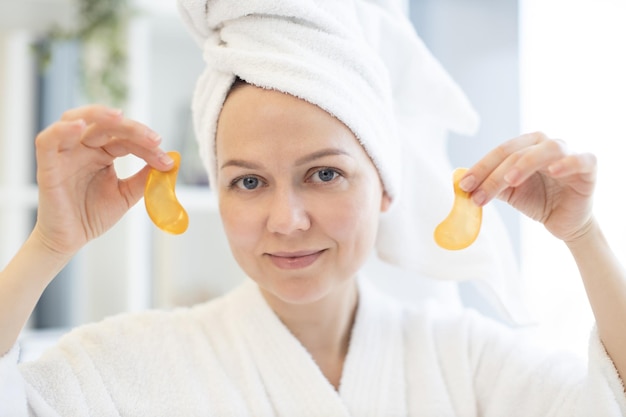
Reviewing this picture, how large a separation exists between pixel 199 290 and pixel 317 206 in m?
1.34

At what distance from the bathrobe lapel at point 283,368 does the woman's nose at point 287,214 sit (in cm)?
23

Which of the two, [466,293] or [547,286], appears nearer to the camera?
[547,286]

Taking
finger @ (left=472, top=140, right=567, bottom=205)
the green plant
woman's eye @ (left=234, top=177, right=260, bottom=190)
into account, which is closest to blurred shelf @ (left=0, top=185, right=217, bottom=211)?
the green plant

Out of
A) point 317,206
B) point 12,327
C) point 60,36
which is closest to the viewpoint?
point 12,327

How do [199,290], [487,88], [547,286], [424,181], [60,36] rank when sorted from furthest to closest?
1. [199,290]
2. [60,36]
3. [487,88]
4. [547,286]
5. [424,181]

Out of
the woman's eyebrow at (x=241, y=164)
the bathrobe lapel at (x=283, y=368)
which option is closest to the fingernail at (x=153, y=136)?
the woman's eyebrow at (x=241, y=164)

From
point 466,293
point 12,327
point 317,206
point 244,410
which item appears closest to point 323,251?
point 317,206

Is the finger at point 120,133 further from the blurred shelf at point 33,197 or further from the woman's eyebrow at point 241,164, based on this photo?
the blurred shelf at point 33,197

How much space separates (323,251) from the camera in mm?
1018

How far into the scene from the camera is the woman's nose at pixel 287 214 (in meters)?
0.94

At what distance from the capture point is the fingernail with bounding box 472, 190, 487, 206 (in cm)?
92

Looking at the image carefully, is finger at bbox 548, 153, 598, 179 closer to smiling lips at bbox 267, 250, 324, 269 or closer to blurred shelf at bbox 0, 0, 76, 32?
smiling lips at bbox 267, 250, 324, 269

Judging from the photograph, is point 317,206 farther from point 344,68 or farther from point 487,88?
point 487,88

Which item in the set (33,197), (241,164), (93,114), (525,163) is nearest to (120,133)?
(93,114)
